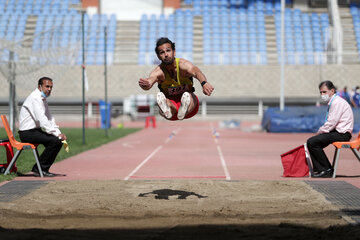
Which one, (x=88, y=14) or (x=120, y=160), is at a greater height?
(x=88, y=14)

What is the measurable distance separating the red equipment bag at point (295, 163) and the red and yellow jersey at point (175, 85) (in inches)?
152

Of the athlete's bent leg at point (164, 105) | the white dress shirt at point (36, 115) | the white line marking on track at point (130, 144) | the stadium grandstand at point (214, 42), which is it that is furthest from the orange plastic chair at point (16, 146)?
the stadium grandstand at point (214, 42)

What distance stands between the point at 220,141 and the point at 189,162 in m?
7.90

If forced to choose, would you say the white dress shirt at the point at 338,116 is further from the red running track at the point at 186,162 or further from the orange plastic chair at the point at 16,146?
the orange plastic chair at the point at 16,146

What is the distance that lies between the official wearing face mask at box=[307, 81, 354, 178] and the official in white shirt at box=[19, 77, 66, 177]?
4.64m

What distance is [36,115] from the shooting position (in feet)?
36.2

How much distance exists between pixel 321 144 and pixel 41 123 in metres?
5.13

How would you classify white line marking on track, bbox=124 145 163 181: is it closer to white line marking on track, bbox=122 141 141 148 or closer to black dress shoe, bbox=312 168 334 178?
white line marking on track, bbox=122 141 141 148

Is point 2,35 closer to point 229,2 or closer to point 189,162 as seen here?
point 229,2

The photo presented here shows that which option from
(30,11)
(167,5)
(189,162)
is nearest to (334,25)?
(167,5)

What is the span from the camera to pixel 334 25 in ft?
141

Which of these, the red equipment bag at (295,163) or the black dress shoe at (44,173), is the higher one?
the red equipment bag at (295,163)

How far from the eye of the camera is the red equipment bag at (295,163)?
1138cm

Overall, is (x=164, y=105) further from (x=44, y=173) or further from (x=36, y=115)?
(x=44, y=173)
